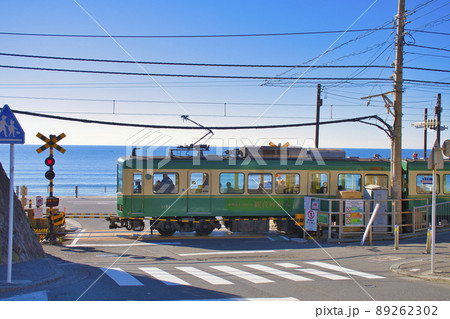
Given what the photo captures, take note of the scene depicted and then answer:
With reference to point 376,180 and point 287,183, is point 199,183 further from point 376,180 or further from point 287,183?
point 376,180

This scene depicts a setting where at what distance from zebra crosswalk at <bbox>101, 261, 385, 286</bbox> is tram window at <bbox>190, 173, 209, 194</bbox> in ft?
20.8

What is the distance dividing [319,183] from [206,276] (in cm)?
998

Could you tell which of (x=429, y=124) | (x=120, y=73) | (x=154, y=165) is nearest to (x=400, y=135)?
(x=154, y=165)

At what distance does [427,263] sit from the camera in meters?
12.3

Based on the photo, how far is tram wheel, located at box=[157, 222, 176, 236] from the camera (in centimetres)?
1841

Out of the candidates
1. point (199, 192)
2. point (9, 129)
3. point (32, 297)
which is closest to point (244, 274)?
point (32, 297)

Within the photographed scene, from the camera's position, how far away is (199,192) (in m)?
18.5

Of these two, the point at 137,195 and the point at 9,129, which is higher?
the point at 9,129

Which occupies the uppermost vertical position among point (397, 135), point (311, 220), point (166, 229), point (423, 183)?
point (397, 135)

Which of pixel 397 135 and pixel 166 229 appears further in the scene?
pixel 166 229

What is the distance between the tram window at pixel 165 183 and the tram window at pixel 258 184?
10.4 ft

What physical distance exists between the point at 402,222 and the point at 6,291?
16.1 meters

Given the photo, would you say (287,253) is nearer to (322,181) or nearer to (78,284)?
(322,181)

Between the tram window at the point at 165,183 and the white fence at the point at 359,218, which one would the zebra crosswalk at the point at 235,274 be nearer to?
the white fence at the point at 359,218
